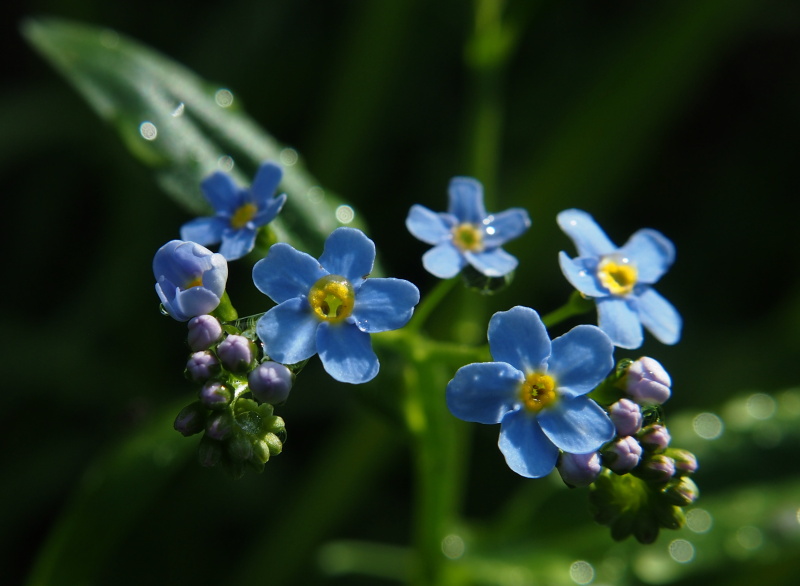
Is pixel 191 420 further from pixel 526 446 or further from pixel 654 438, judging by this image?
pixel 654 438

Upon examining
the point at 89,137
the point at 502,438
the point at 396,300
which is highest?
the point at 89,137

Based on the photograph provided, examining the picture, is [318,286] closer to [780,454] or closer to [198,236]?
[198,236]

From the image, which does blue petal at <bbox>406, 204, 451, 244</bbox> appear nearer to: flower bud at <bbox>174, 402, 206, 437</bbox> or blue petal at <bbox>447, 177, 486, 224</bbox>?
blue petal at <bbox>447, 177, 486, 224</bbox>

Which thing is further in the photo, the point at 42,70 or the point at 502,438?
the point at 42,70

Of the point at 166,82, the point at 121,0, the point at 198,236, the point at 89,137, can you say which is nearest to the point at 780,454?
the point at 198,236

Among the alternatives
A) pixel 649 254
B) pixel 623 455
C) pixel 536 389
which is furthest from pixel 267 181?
pixel 623 455

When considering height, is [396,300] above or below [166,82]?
below

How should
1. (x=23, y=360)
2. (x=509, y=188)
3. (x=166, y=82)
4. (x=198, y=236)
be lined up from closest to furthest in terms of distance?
(x=198, y=236), (x=166, y=82), (x=23, y=360), (x=509, y=188)

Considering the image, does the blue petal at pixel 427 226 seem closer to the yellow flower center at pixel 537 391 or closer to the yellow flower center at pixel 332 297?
the yellow flower center at pixel 332 297

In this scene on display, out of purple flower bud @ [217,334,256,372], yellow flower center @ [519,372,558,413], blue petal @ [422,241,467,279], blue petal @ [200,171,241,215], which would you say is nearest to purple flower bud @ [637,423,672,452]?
yellow flower center @ [519,372,558,413]
